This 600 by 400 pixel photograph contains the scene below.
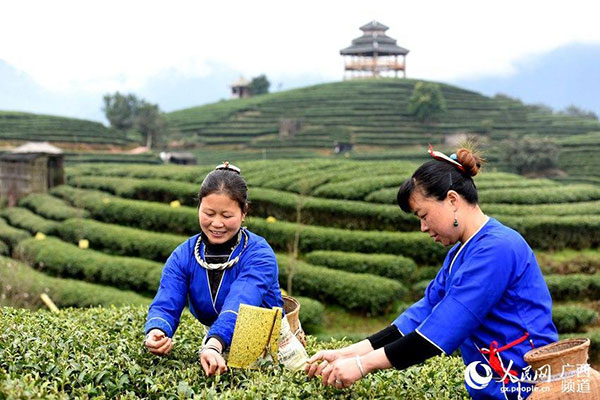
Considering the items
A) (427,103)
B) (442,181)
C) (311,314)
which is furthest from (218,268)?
(427,103)

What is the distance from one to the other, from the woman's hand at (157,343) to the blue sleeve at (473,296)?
1.19m

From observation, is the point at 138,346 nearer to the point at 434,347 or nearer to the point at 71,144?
the point at 434,347

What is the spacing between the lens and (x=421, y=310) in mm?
3047

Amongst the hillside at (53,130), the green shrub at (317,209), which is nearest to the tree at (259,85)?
the hillside at (53,130)

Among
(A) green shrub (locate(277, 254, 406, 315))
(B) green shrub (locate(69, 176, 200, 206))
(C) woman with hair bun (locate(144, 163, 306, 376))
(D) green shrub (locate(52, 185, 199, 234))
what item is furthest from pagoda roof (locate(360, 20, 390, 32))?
(C) woman with hair bun (locate(144, 163, 306, 376))

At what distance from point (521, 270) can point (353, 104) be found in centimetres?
5245

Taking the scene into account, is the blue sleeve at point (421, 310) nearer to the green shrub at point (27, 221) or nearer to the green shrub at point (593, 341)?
the green shrub at point (593, 341)

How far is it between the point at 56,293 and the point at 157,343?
1214 cm

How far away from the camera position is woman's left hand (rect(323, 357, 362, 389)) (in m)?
2.66

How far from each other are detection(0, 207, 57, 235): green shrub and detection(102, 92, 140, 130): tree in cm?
2689

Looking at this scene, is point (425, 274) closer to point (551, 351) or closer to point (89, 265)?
point (89, 265)

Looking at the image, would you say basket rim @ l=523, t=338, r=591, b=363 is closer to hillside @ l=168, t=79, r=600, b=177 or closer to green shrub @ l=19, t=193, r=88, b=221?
green shrub @ l=19, t=193, r=88, b=221

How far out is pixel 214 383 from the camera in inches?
109

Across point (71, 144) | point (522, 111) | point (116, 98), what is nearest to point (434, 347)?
point (71, 144)
